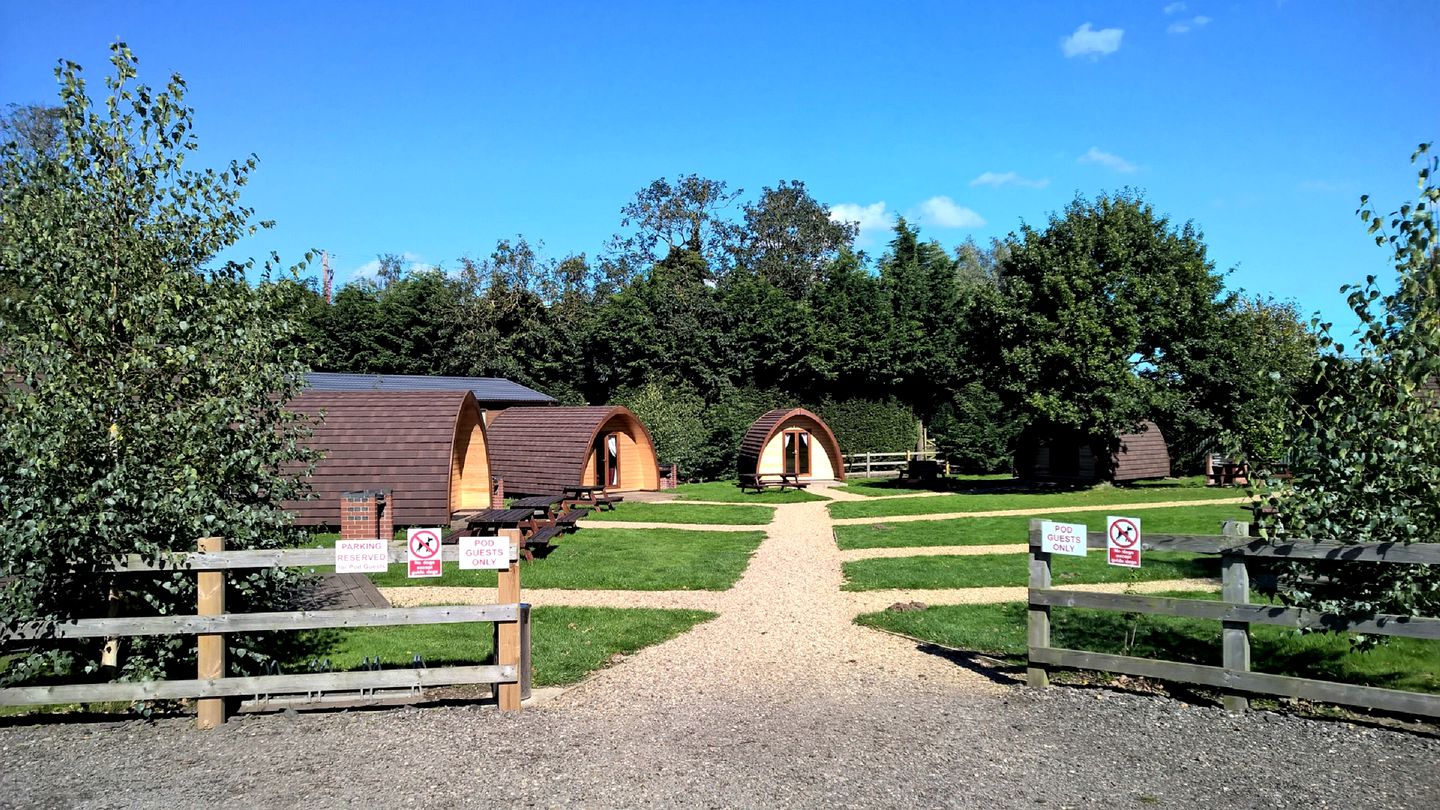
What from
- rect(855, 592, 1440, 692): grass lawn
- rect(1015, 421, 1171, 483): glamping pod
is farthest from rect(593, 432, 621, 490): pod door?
rect(855, 592, 1440, 692): grass lawn

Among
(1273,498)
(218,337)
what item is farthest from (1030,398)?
(218,337)

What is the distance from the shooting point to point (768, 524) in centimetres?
2100

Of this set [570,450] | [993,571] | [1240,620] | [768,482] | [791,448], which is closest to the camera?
[1240,620]

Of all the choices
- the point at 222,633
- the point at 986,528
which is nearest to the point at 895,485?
the point at 986,528

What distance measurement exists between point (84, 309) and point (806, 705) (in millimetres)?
6024

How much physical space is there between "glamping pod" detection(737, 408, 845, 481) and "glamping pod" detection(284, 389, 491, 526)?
44.3 feet

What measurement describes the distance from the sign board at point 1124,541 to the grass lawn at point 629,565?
6548 mm

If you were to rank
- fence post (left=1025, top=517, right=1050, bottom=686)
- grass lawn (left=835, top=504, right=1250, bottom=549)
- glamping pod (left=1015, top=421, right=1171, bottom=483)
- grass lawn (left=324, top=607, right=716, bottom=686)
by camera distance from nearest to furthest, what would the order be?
fence post (left=1025, top=517, right=1050, bottom=686) < grass lawn (left=324, top=607, right=716, bottom=686) < grass lawn (left=835, top=504, right=1250, bottom=549) < glamping pod (left=1015, top=421, right=1171, bottom=483)

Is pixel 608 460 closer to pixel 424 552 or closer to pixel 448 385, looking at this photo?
pixel 448 385

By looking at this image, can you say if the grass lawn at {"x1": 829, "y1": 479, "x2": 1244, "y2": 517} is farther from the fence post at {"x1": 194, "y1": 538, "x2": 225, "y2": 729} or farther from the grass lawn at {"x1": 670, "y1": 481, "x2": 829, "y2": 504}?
the fence post at {"x1": 194, "y1": 538, "x2": 225, "y2": 729}

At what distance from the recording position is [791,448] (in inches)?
1323

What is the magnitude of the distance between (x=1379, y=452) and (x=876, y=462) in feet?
108

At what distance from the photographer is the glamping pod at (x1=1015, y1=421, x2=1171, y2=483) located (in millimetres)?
31016

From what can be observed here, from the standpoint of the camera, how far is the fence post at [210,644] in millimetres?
6461
